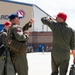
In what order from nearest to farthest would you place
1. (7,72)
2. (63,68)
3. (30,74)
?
(7,72) → (63,68) → (30,74)

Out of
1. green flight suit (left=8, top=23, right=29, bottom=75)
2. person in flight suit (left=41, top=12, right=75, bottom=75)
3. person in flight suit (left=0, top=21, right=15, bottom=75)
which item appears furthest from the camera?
person in flight suit (left=41, top=12, right=75, bottom=75)

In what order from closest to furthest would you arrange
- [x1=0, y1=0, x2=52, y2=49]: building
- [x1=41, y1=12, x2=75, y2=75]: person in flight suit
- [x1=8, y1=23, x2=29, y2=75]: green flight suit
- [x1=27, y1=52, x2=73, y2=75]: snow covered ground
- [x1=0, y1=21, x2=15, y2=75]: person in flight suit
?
Answer: [x1=8, y1=23, x2=29, y2=75]: green flight suit, [x1=0, y1=21, x2=15, y2=75]: person in flight suit, [x1=41, y1=12, x2=75, y2=75]: person in flight suit, [x1=27, y1=52, x2=73, y2=75]: snow covered ground, [x1=0, y1=0, x2=52, y2=49]: building

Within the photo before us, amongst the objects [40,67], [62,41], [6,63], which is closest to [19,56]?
[6,63]

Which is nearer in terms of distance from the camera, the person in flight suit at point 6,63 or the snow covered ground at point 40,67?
the person in flight suit at point 6,63

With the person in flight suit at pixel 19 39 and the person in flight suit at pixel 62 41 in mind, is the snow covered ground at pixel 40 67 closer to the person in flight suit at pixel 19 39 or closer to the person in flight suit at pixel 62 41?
the person in flight suit at pixel 62 41

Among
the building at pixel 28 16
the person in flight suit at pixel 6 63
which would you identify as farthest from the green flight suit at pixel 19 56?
→ the building at pixel 28 16

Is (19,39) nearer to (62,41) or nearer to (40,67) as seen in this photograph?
(62,41)

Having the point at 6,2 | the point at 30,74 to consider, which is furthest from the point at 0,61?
the point at 6,2

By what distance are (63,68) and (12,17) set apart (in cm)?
166

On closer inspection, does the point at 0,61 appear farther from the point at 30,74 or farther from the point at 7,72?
the point at 30,74

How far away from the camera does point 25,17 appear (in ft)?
185

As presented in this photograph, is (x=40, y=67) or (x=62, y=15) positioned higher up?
(x=62, y=15)

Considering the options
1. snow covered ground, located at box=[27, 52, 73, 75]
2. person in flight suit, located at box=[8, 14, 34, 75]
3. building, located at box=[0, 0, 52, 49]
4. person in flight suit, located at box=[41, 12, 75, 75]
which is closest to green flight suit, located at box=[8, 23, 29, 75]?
person in flight suit, located at box=[8, 14, 34, 75]

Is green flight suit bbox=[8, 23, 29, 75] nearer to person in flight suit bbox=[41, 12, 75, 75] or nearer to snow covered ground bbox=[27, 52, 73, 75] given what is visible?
person in flight suit bbox=[41, 12, 75, 75]
